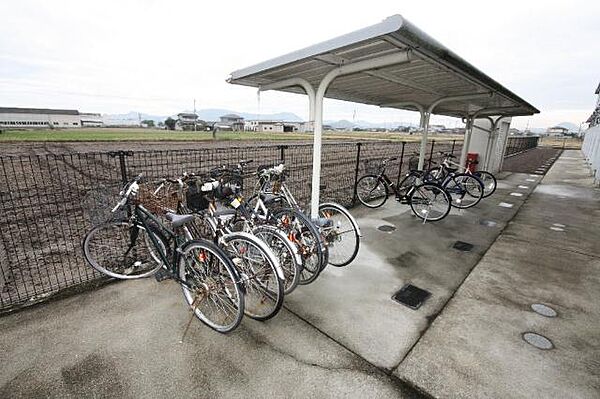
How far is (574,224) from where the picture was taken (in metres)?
5.25

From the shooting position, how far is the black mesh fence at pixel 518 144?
1947 centimetres

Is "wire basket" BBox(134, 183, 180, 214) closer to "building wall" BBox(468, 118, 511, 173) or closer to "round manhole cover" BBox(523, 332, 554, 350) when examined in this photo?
"round manhole cover" BBox(523, 332, 554, 350)

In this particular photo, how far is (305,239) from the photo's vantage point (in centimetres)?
306

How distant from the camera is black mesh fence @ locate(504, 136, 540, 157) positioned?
19.5 m

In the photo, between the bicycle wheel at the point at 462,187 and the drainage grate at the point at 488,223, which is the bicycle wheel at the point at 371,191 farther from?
the drainage grate at the point at 488,223

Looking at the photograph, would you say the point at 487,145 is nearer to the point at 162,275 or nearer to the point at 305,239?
the point at 305,239

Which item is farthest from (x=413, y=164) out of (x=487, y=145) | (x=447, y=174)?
(x=487, y=145)

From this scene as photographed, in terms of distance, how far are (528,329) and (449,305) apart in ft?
1.98

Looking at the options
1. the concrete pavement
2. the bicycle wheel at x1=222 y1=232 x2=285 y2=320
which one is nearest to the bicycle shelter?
the bicycle wheel at x1=222 y1=232 x2=285 y2=320

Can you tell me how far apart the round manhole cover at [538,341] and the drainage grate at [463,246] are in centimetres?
174

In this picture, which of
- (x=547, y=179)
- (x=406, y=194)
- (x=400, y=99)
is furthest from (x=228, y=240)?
(x=547, y=179)

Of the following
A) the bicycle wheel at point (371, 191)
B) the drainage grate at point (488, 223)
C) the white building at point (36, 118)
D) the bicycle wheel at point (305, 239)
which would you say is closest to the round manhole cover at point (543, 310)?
the bicycle wheel at point (305, 239)

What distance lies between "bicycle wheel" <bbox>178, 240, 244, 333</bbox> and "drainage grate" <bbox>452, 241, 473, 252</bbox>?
3.26m

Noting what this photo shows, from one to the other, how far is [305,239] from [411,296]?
1196 millimetres
